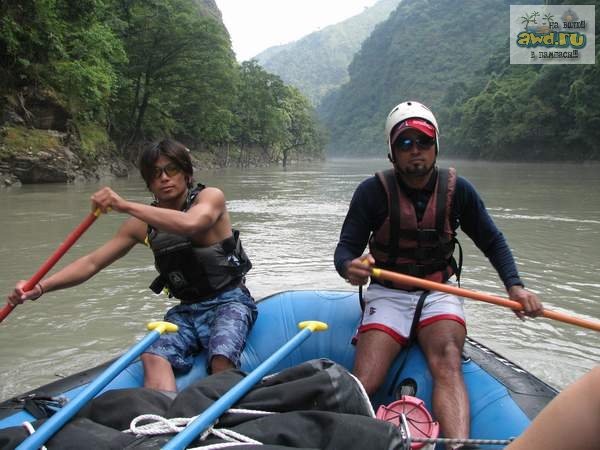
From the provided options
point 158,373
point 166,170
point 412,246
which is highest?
point 166,170

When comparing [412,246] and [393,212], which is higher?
[393,212]

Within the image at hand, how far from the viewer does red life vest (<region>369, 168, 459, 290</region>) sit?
2.75 meters

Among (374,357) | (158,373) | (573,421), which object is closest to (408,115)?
(374,357)

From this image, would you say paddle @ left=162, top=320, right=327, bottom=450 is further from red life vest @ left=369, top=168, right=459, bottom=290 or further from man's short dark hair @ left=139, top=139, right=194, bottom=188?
man's short dark hair @ left=139, top=139, right=194, bottom=188

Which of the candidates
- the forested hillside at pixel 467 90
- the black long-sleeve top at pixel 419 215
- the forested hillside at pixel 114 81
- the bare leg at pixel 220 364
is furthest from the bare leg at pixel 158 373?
the forested hillside at pixel 467 90

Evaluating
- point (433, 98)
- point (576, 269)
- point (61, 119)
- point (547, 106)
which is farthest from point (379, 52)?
point (576, 269)

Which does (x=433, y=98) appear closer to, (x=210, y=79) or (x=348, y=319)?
(x=210, y=79)

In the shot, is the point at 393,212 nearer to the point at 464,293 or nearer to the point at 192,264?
the point at 464,293

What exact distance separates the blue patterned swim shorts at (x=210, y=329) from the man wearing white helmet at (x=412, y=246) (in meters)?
0.54

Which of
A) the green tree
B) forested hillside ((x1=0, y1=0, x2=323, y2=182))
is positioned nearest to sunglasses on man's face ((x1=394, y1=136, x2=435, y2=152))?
forested hillside ((x1=0, y1=0, x2=323, y2=182))

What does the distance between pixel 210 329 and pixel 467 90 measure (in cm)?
7308

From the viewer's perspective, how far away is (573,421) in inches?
40.3

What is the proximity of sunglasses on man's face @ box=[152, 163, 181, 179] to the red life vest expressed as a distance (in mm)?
1017

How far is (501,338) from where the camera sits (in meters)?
4.28
